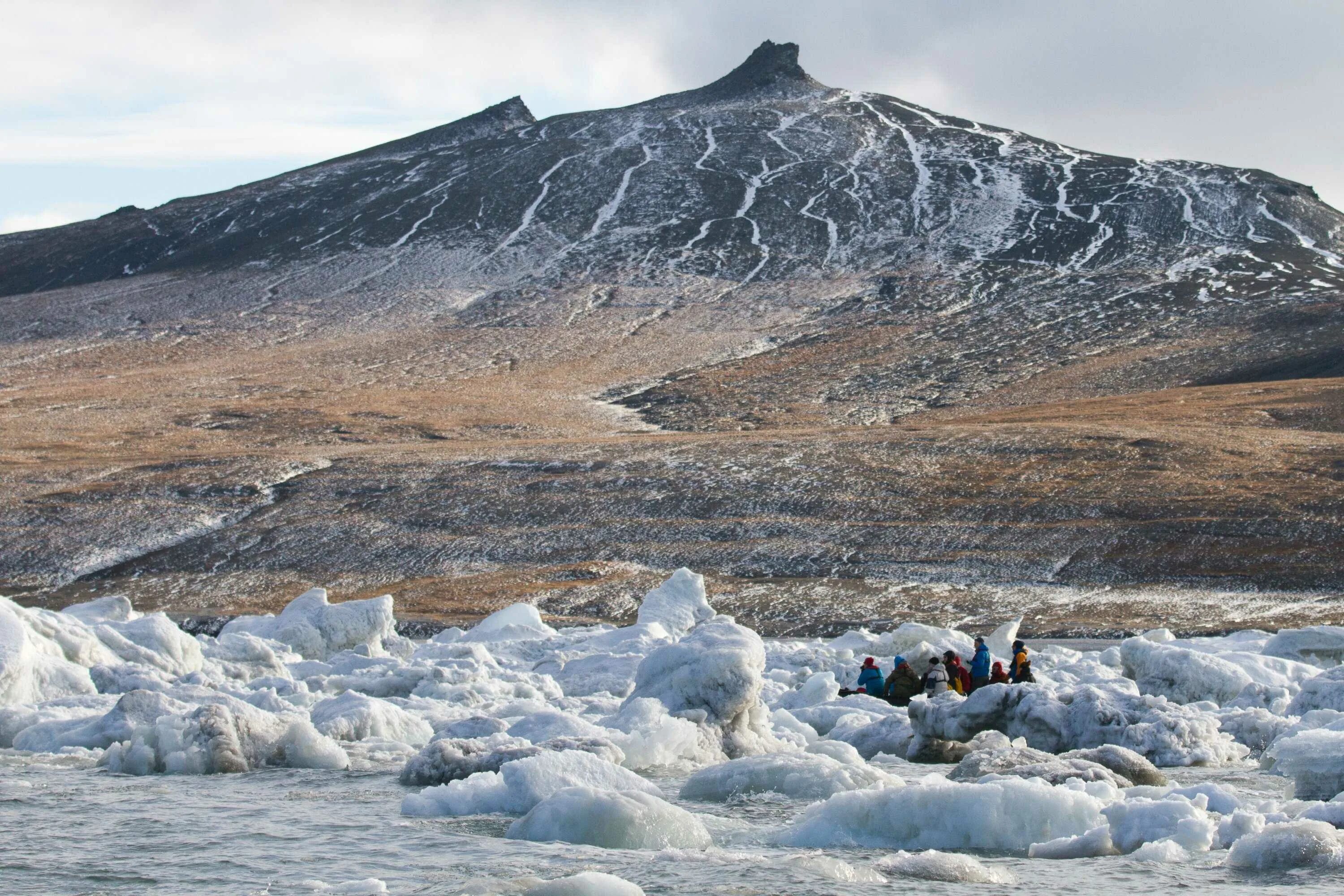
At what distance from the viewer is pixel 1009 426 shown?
79.7m

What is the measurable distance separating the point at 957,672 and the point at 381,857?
1680cm

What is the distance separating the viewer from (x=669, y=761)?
23.8 m

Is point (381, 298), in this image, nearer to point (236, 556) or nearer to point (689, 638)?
point (236, 556)

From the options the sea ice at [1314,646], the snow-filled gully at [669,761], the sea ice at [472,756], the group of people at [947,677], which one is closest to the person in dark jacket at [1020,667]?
the group of people at [947,677]

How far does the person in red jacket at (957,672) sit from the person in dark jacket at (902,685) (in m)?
0.76

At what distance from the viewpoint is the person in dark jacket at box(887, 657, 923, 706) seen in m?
31.5

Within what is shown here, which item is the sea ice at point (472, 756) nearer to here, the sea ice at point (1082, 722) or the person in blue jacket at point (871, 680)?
the sea ice at point (1082, 722)

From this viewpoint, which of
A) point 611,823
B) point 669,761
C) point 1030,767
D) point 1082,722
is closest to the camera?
point 611,823

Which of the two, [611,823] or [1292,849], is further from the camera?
[611,823]

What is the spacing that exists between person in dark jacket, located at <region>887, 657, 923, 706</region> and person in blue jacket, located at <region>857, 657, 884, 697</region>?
20 cm

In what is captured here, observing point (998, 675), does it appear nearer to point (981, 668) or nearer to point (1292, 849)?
point (981, 668)

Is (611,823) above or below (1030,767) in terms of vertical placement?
above

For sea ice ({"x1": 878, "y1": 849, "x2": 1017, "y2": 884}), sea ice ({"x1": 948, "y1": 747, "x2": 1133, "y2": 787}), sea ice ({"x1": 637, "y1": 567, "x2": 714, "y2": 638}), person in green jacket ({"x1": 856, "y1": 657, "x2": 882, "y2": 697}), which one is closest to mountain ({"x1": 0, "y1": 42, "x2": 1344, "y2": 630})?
sea ice ({"x1": 637, "y1": 567, "x2": 714, "y2": 638})

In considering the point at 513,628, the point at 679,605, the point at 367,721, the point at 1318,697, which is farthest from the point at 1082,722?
the point at 513,628
